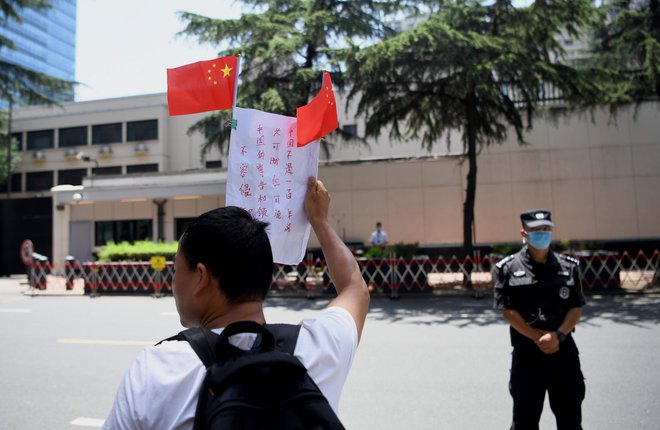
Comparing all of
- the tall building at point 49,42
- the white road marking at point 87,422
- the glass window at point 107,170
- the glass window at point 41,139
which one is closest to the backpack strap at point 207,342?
the white road marking at point 87,422

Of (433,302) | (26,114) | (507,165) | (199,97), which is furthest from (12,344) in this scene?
(26,114)

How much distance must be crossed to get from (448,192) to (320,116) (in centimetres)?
2020

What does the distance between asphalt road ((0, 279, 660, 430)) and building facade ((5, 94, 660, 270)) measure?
8.88 metres

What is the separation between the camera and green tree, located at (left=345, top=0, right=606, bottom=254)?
1365 cm

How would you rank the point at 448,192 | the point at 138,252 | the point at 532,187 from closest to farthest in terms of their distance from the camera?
the point at 138,252 → the point at 532,187 → the point at 448,192

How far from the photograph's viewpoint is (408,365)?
6539 millimetres

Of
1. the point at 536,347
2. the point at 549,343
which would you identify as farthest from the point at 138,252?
the point at 549,343

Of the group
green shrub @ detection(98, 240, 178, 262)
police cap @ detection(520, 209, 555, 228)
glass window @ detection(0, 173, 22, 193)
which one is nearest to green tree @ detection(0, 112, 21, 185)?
glass window @ detection(0, 173, 22, 193)

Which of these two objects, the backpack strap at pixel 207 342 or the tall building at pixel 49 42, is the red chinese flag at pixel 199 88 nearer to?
the backpack strap at pixel 207 342

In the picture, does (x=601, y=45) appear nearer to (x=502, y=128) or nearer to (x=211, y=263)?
(x=502, y=128)

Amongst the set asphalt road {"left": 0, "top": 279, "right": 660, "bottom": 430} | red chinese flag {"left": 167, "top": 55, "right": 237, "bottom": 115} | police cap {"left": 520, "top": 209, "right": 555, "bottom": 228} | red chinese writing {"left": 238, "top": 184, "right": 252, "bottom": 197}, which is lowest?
asphalt road {"left": 0, "top": 279, "right": 660, "bottom": 430}

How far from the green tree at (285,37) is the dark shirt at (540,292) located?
12.3 m

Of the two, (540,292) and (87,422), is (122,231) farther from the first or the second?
(540,292)

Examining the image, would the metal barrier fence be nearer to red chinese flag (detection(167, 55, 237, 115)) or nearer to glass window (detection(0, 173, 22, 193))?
red chinese flag (detection(167, 55, 237, 115))
